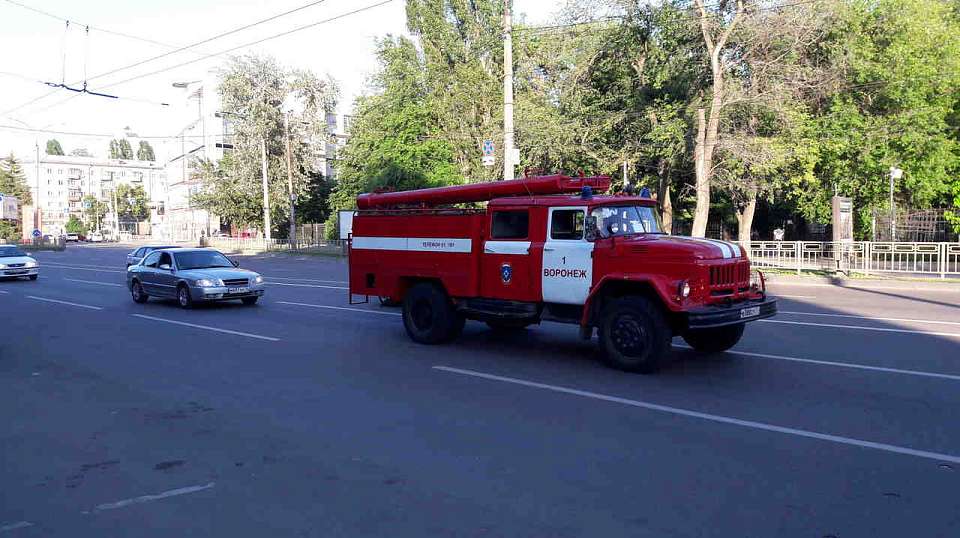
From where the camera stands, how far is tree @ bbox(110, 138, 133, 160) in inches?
7018

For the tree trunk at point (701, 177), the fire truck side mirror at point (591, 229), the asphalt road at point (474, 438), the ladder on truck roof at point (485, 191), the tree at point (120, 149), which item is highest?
the tree at point (120, 149)

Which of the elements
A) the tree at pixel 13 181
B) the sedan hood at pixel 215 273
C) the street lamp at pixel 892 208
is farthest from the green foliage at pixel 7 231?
the street lamp at pixel 892 208

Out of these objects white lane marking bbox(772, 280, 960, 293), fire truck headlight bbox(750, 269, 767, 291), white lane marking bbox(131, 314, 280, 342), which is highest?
fire truck headlight bbox(750, 269, 767, 291)

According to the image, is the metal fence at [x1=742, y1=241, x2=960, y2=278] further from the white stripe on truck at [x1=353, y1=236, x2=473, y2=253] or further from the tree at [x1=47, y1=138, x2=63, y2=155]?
the tree at [x1=47, y1=138, x2=63, y2=155]

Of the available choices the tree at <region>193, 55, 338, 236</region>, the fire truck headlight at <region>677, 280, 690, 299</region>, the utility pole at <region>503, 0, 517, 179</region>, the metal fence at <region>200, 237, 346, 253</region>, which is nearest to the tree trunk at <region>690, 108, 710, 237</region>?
the utility pole at <region>503, 0, 517, 179</region>

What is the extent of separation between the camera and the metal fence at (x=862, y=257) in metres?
23.7

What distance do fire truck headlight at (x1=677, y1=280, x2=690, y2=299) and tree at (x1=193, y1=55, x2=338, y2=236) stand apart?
178 ft

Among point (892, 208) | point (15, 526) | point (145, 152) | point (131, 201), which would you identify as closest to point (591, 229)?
point (15, 526)

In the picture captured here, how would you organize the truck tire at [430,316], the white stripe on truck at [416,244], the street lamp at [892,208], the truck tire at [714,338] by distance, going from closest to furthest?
the truck tire at [714,338]
the white stripe on truck at [416,244]
the truck tire at [430,316]
the street lamp at [892,208]

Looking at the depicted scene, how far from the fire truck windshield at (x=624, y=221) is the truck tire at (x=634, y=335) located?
1.04m

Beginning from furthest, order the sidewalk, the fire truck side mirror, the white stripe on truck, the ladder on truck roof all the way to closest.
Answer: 1. the sidewalk
2. the white stripe on truck
3. the ladder on truck roof
4. the fire truck side mirror

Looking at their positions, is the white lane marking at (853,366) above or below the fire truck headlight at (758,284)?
below

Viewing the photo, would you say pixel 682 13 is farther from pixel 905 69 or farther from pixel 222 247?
pixel 222 247

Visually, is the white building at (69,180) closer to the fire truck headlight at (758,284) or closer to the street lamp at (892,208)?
the street lamp at (892,208)
